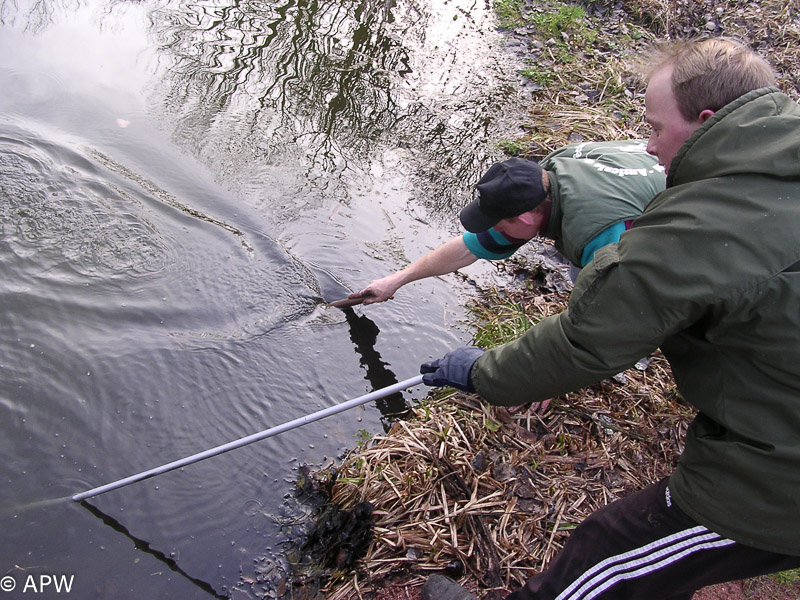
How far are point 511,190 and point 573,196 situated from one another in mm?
314

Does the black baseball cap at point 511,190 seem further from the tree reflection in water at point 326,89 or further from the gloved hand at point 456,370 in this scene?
the tree reflection in water at point 326,89

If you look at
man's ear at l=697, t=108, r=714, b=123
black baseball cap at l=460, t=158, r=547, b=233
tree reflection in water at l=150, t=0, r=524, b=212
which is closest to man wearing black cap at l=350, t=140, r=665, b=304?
black baseball cap at l=460, t=158, r=547, b=233

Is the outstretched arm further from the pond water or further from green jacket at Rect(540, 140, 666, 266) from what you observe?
green jacket at Rect(540, 140, 666, 266)

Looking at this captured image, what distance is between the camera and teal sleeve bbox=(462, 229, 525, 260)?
3332 mm

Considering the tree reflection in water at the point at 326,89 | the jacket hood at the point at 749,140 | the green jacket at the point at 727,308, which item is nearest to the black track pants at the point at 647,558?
the green jacket at the point at 727,308

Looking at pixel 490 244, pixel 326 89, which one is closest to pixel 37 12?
pixel 326 89

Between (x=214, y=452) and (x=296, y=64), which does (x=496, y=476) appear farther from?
(x=296, y=64)

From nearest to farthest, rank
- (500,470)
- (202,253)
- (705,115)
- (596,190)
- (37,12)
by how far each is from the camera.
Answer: (705,115) < (596,190) < (500,470) < (202,253) < (37,12)

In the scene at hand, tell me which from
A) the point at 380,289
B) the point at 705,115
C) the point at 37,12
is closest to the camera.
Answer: the point at 705,115

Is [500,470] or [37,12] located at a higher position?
[37,12]

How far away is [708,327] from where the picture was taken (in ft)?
5.97

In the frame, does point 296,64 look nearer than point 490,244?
No

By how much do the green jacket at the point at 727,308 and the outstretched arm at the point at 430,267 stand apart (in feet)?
5.30

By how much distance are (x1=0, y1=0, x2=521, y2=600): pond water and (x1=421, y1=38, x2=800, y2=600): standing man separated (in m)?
1.92
